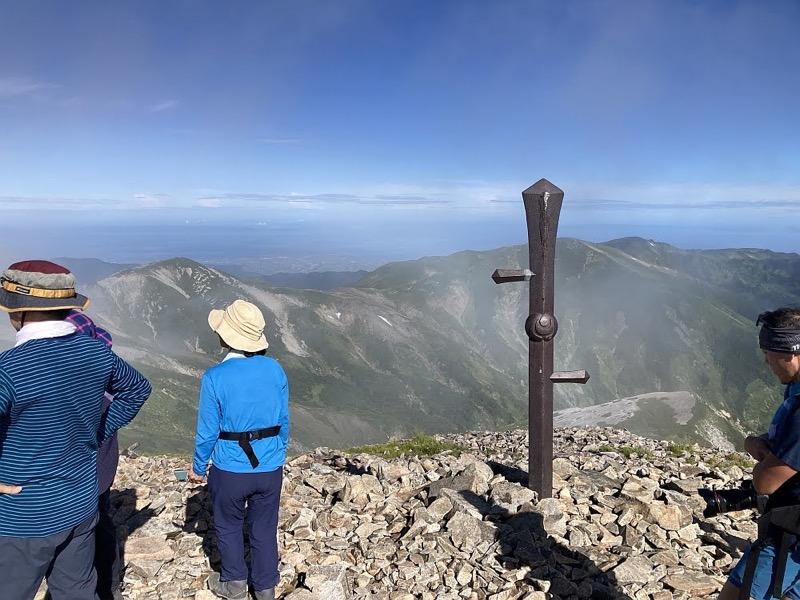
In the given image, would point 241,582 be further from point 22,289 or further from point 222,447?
point 22,289

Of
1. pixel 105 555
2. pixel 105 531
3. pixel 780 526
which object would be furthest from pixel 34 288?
pixel 780 526

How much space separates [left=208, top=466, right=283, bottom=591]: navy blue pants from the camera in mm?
5766

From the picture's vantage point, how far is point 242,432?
5664mm

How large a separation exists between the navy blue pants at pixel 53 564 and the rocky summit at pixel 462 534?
184 cm

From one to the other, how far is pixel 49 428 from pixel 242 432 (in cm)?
179

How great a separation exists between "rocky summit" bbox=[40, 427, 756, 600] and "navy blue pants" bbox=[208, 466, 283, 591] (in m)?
0.47

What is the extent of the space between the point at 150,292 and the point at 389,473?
17141cm

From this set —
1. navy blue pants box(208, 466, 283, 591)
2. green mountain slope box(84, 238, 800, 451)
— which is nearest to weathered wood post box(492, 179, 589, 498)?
navy blue pants box(208, 466, 283, 591)

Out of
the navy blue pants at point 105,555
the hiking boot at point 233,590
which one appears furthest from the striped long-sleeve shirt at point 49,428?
the hiking boot at point 233,590

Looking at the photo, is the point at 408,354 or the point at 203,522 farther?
the point at 408,354

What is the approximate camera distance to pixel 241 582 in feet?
20.1

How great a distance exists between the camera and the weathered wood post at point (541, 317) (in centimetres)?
818

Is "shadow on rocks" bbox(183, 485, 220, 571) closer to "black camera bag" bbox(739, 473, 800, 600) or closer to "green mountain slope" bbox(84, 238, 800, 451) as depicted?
"black camera bag" bbox(739, 473, 800, 600)

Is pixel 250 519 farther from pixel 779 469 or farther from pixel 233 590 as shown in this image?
pixel 779 469
